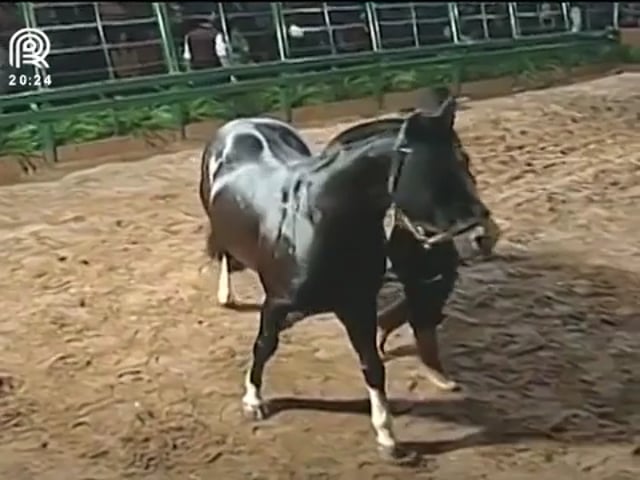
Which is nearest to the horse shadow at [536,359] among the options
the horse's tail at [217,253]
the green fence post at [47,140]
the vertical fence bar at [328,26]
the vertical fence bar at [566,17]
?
the horse's tail at [217,253]

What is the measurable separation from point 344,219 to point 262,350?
51cm

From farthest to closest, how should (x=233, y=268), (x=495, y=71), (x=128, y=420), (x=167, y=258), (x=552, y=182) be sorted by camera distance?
(x=495, y=71)
(x=552, y=182)
(x=167, y=258)
(x=233, y=268)
(x=128, y=420)

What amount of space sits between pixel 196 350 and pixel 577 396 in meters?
1.13

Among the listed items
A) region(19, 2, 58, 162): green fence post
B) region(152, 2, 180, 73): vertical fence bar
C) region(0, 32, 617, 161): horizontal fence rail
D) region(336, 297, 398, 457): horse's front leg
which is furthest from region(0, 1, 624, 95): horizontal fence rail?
region(336, 297, 398, 457): horse's front leg

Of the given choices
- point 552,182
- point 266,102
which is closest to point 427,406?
point 552,182

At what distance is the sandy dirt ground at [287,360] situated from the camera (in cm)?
303

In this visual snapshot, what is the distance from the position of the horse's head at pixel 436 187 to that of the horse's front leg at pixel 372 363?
34cm

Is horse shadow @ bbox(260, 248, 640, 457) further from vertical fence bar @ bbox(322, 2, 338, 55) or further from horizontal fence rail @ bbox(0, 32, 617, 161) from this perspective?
vertical fence bar @ bbox(322, 2, 338, 55)

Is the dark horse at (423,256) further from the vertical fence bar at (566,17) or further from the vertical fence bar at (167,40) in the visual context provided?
the vertical fence bar at (566,17)

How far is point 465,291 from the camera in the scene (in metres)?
4.19

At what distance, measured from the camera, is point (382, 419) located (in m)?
3.04

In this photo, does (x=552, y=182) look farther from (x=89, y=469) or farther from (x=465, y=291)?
(x=89, y=469)

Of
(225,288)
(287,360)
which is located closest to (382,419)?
(287,360)

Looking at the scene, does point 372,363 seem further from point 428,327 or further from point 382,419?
point 428,327
